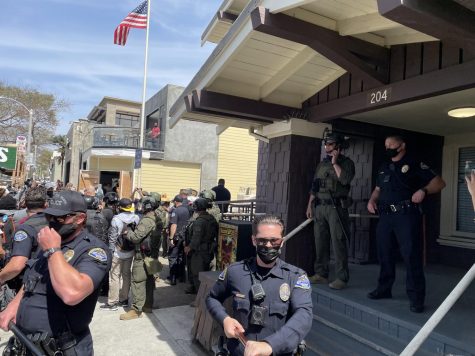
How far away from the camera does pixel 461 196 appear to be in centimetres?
568

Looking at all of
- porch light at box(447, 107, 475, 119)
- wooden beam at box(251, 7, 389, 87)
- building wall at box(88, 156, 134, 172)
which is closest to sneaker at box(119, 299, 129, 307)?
wooden beam at box(251, 7, 389, 87)

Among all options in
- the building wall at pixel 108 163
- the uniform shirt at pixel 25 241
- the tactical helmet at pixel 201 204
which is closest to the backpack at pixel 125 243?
the tactical helmet at pixel 201 204

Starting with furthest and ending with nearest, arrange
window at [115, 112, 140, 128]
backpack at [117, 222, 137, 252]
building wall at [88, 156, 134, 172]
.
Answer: window at [115, 112, 140, 128] < building wall at [88, 156, 134, 172] < backpack at [117, 222, 137, 252]

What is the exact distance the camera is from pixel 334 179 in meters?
4.17

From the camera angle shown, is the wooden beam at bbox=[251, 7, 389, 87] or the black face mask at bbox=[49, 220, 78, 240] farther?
the wooden beam at bbox=[251, 7, 389, 87]

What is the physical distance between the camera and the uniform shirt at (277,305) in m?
1.91

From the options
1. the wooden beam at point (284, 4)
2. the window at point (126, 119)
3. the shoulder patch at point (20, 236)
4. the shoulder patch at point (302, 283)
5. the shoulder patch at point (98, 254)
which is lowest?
the shoulder patch at point (302, 283)

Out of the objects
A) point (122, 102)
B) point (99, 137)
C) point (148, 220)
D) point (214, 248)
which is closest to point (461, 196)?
point (214, 248)

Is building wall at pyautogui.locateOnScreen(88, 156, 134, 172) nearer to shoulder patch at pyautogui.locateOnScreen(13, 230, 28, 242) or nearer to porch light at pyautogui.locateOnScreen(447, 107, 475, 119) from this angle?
shoulder patch at pyautogui.locateOnScreen(13, 230, 28, 242)

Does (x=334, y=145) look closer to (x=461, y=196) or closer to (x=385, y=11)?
(x=385, y=11)

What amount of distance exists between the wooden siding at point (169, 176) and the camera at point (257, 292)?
1650cm

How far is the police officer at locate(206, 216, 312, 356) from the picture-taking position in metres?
1.94

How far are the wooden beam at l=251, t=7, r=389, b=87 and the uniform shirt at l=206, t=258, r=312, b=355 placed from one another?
2115mm

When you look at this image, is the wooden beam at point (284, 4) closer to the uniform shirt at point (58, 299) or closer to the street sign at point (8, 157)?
the uniform shirt at point (58, 299)
